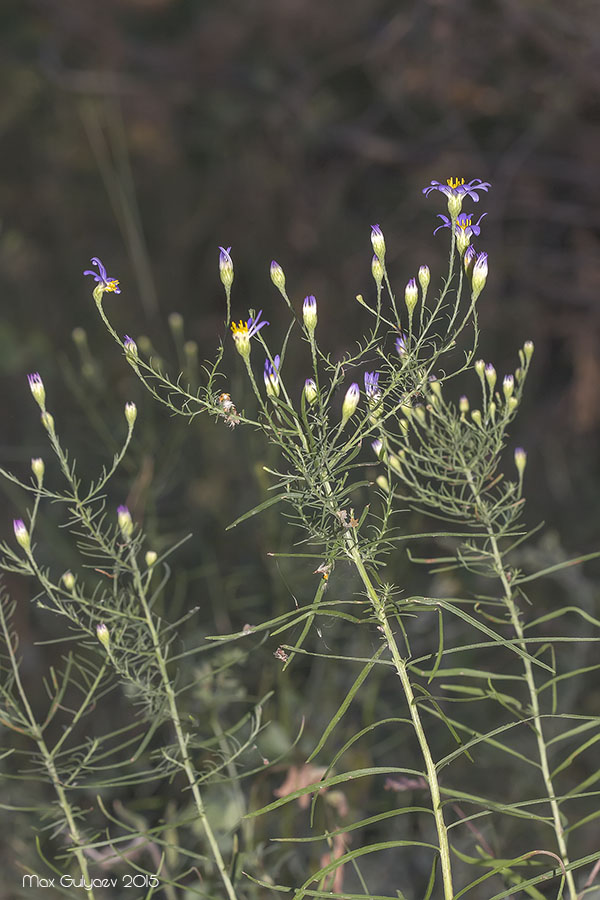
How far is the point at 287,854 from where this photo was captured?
0.90 metres

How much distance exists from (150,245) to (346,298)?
2.31 ft

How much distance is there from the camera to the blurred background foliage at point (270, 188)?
2088 mm

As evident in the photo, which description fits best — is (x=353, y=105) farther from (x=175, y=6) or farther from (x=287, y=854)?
(x=287, y=854)

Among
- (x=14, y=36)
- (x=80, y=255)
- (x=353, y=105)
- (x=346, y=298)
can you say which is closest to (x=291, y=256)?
(x=346, y=298)

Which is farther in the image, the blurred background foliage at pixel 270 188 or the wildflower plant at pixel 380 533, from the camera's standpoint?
the blurred background foliage at pixel 270 188

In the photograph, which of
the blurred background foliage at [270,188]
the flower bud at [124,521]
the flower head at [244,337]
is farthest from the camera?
the blurred background foliage at [270,188]

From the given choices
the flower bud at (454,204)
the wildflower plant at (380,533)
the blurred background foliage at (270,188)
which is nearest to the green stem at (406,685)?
the wildflower plant at (380,533)

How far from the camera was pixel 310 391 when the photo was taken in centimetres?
59

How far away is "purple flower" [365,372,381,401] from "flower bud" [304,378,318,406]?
0.03 metres

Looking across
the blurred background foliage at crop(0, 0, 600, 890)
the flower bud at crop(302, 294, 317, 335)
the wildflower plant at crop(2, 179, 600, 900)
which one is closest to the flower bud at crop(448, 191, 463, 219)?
the wildflower plant at crop(2, 179, 600, 900)

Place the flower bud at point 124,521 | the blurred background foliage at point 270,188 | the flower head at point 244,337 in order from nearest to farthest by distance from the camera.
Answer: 1. the flower head at point 244,337
2. the flower bud at point 124,521
3. the blurred background foliage at point 270,188

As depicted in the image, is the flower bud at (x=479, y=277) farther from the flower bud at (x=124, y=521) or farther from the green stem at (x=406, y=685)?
the flower bud at (x=124, y=521)

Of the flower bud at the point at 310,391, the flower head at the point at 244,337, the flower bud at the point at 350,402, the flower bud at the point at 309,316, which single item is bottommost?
the flower bud at the point at 350,402

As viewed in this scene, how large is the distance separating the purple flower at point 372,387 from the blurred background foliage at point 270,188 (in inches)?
42.6
